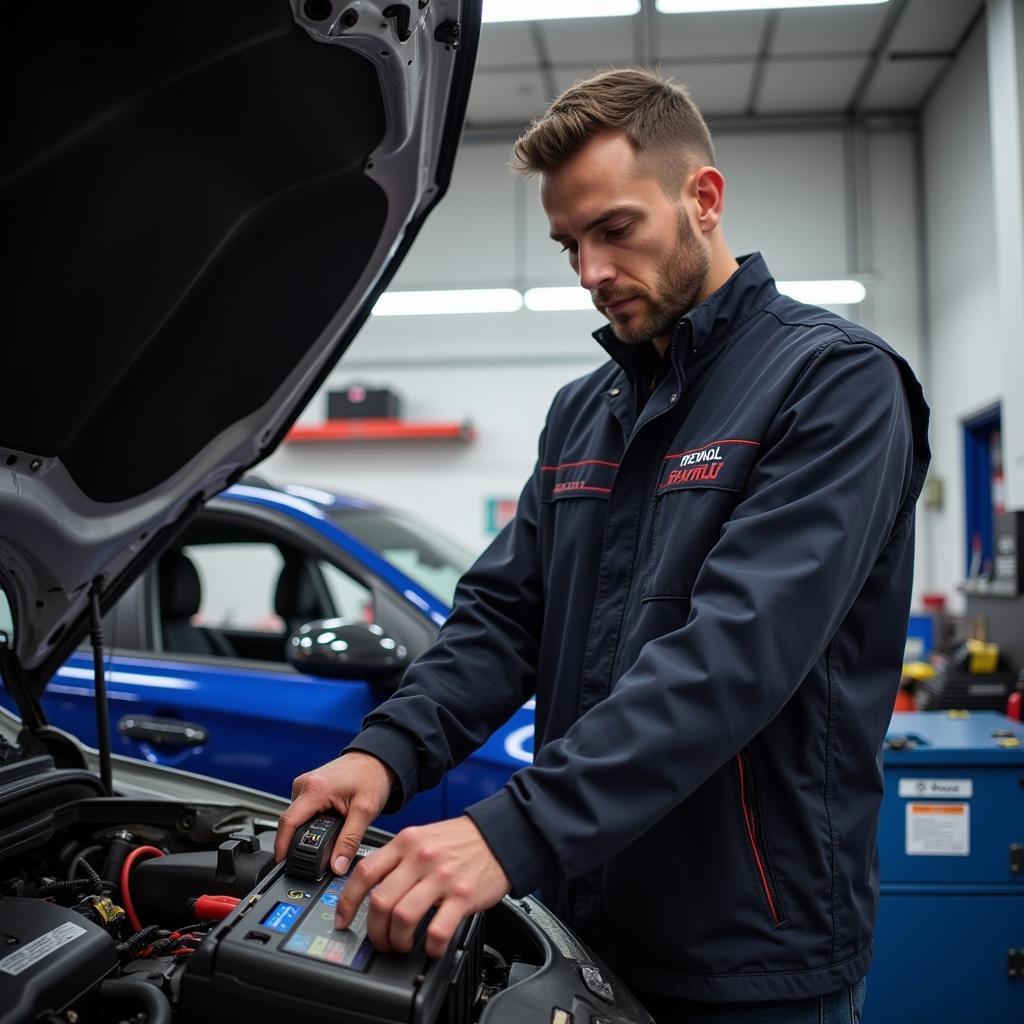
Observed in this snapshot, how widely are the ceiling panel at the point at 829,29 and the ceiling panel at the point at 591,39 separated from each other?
3.29ft

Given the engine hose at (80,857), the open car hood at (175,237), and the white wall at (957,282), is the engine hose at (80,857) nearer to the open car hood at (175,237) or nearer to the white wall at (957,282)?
the open car hood at (175,237)

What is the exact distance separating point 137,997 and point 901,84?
8.06m

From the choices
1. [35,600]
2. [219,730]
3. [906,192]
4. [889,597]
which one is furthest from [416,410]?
[889,597]

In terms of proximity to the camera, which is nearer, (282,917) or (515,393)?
(282,917)

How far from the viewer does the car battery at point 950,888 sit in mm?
2385

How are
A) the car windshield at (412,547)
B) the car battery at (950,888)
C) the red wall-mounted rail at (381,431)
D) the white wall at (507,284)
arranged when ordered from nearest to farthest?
the car battery at (950,888) → the car windshield at (412,547) → the white wall at (507,284) → the red wall-mounted rail at (381,431)

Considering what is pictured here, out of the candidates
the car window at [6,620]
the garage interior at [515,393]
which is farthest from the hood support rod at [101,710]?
the car window at [6,620]

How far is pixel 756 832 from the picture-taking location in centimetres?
106

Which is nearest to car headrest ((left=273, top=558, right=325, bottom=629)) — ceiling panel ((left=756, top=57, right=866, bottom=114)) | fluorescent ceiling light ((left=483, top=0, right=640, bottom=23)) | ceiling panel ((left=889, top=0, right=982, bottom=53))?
fluorescent ceiling light ((left=483, top=0, right=640, bottom=23))

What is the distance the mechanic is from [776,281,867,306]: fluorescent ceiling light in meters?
5.66

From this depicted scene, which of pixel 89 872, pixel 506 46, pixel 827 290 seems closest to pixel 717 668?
pixel 89 872

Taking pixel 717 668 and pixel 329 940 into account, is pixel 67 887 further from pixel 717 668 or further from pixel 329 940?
pixel 717 668

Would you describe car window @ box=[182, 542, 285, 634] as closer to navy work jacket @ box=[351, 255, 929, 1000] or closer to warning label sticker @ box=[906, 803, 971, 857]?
warning label sticker @ box=[906, 803, 971, 857]

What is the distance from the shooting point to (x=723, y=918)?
1.05m
